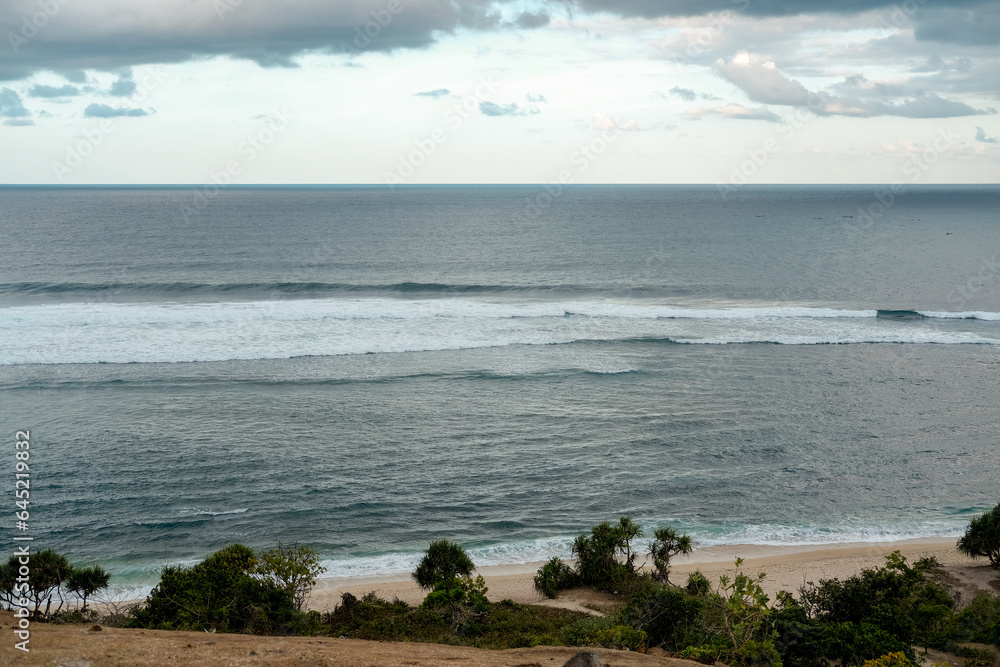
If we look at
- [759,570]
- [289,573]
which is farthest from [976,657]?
[289,573]

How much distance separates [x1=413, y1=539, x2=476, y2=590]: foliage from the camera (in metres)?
20.1

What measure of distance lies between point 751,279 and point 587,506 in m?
55.0

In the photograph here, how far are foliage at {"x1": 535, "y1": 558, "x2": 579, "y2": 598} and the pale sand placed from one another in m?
0.25

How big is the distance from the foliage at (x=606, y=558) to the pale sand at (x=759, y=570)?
0.65m

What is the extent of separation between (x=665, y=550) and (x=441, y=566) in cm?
677

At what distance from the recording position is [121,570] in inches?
864

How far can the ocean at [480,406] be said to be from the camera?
997 inches

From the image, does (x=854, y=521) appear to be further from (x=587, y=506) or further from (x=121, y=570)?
(x=121, y=570)

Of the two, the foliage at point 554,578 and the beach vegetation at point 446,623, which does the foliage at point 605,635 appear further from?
the foliage at point 554,578

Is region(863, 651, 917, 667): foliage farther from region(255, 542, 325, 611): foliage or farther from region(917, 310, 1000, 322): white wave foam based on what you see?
region(917, 310, 1000, 322): white wave foam

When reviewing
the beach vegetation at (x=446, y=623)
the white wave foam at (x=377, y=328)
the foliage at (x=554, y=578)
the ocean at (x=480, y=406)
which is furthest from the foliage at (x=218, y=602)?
the white wave foam at (x=377, y=328)

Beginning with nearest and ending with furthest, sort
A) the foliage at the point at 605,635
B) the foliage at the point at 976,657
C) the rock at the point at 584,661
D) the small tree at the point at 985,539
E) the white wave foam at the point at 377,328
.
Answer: the rock at the point at 584,661
the foliage at the point at 605,635
the foliage at the point at 976,657
the small tree at the point at 985,539
the white wave foam at the point at 377,328

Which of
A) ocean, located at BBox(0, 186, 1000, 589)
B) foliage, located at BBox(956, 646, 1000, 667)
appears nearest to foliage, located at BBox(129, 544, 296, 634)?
ocean, located at BBox(0, 186, 1000, 589)

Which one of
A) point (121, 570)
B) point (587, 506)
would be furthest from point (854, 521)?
point (121, 570)
